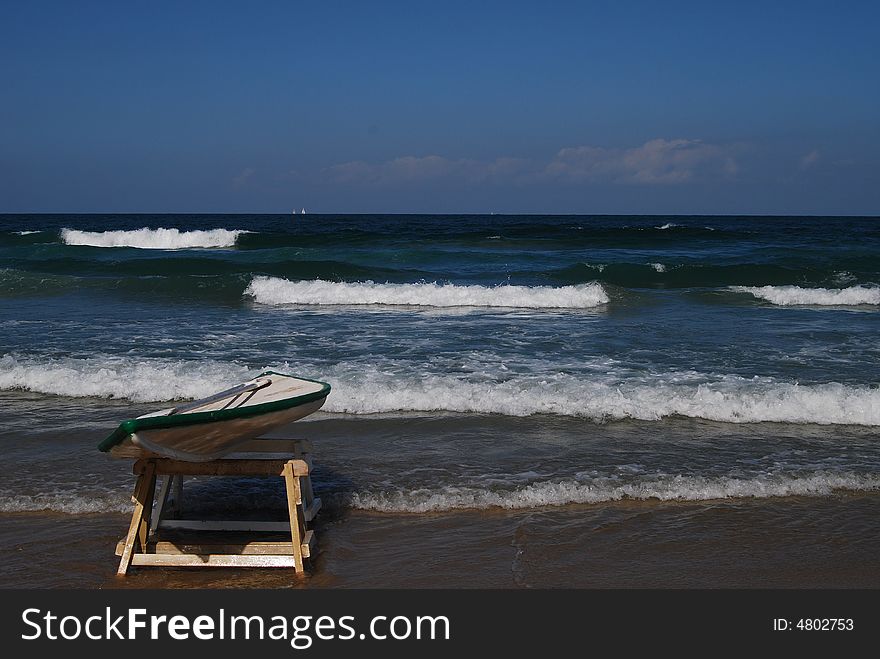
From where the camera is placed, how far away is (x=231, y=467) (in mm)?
4352

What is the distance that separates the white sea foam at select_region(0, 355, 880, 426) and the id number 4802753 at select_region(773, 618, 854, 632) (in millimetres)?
3742

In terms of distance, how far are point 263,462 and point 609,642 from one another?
6.70 ft

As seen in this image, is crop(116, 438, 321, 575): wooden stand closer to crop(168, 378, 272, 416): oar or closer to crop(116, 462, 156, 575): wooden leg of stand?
crop(116, 462, 156, 575): wooden leg of stand

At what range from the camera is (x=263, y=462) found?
14.1 feet

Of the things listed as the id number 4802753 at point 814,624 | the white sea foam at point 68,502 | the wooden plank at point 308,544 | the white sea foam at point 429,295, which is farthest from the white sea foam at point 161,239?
the id number 4802753 at point 814,624

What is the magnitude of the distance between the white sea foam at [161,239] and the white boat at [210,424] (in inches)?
1276

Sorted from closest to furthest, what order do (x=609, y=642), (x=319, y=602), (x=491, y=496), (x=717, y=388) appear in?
(x=609, y=642) → (x=319, y=602) → (x=491, y=496) → (x=717, y=388)

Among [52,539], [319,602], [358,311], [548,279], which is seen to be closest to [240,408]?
[319,602]

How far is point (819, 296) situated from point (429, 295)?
867 centimetres

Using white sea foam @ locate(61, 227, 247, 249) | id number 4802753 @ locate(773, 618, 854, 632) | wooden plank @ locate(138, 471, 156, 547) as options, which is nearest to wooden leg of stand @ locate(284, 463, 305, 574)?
wooden plank @ locate(138, 471, 156, 547)

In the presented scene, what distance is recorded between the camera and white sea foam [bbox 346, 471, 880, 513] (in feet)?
17.3

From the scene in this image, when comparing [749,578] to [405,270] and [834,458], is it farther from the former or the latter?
[405,270]

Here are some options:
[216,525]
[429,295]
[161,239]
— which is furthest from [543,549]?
[161,239]

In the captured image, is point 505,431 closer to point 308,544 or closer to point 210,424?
point 308,544
